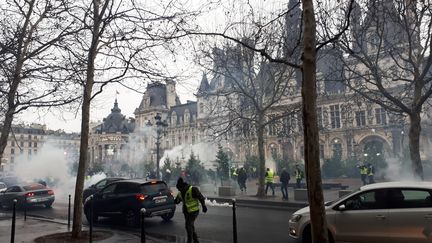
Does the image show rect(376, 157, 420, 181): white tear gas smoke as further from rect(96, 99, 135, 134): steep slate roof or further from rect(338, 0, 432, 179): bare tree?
rect(96, 99, 135, 134): steep slate roof

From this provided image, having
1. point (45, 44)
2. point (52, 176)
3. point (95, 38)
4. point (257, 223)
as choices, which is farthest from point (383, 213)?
point (52, 176)

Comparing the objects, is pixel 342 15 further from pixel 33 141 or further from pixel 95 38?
pixel 33 141

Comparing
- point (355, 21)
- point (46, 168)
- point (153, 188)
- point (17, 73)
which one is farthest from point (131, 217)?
point (46, 168)

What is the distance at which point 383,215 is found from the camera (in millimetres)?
7391

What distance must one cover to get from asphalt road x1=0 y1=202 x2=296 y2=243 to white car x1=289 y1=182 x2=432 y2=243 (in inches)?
76.9

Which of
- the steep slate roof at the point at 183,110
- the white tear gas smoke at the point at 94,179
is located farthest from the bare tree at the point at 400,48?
the steep slate roof at the point at 183,110

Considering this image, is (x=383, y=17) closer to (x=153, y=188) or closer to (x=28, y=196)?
(x=153, y=188)

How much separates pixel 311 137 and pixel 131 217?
9.72 m

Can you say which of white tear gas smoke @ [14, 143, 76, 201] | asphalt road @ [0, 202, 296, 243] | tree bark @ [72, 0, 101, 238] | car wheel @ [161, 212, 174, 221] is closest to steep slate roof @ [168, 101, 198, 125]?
white tear gas smoke @ [14, 143, 76, 201]

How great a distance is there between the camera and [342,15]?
16875mm

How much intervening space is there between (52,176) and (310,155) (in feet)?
150

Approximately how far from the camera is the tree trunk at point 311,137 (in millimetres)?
4906

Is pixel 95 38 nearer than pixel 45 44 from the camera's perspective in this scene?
Yes

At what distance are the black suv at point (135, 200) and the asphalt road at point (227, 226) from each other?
17.7 inches
